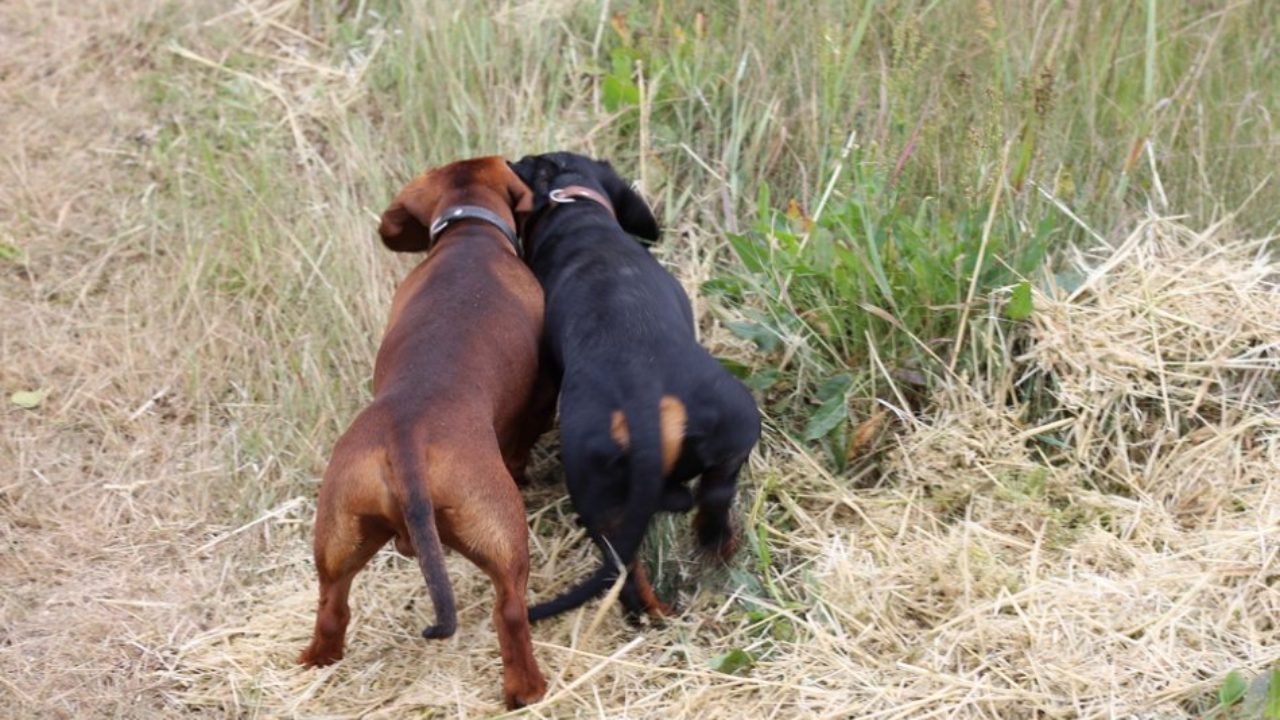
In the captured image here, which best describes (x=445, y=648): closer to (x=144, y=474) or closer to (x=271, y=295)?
(x=144, y=474)

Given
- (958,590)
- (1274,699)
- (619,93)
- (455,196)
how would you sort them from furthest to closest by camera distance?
1. (619,93)
2. (455,196)
3. (958,590)
4. (1274,699)

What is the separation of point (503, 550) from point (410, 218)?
5.13 feet

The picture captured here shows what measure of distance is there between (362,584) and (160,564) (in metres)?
0.73

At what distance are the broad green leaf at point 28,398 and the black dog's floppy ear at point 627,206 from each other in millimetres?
2201

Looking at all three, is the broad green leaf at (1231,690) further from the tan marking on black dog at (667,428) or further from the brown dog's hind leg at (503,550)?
the brown dog's hind leg at (503,550)

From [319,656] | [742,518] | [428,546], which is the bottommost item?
[319,656]

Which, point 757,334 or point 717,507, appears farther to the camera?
point 757,334

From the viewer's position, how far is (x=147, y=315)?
5.41 m

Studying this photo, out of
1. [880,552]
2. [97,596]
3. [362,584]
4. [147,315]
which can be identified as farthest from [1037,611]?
[147,315]

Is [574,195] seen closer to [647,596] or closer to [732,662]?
[647,596]

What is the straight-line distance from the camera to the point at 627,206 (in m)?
4.84

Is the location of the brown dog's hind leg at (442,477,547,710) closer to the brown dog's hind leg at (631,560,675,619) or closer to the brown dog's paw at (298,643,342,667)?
the brown dog's hind leg at (631,560,675,619)

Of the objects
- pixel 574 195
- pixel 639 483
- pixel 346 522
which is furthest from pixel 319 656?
pixel 574 195

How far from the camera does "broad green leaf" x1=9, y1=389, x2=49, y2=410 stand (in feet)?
16.7
